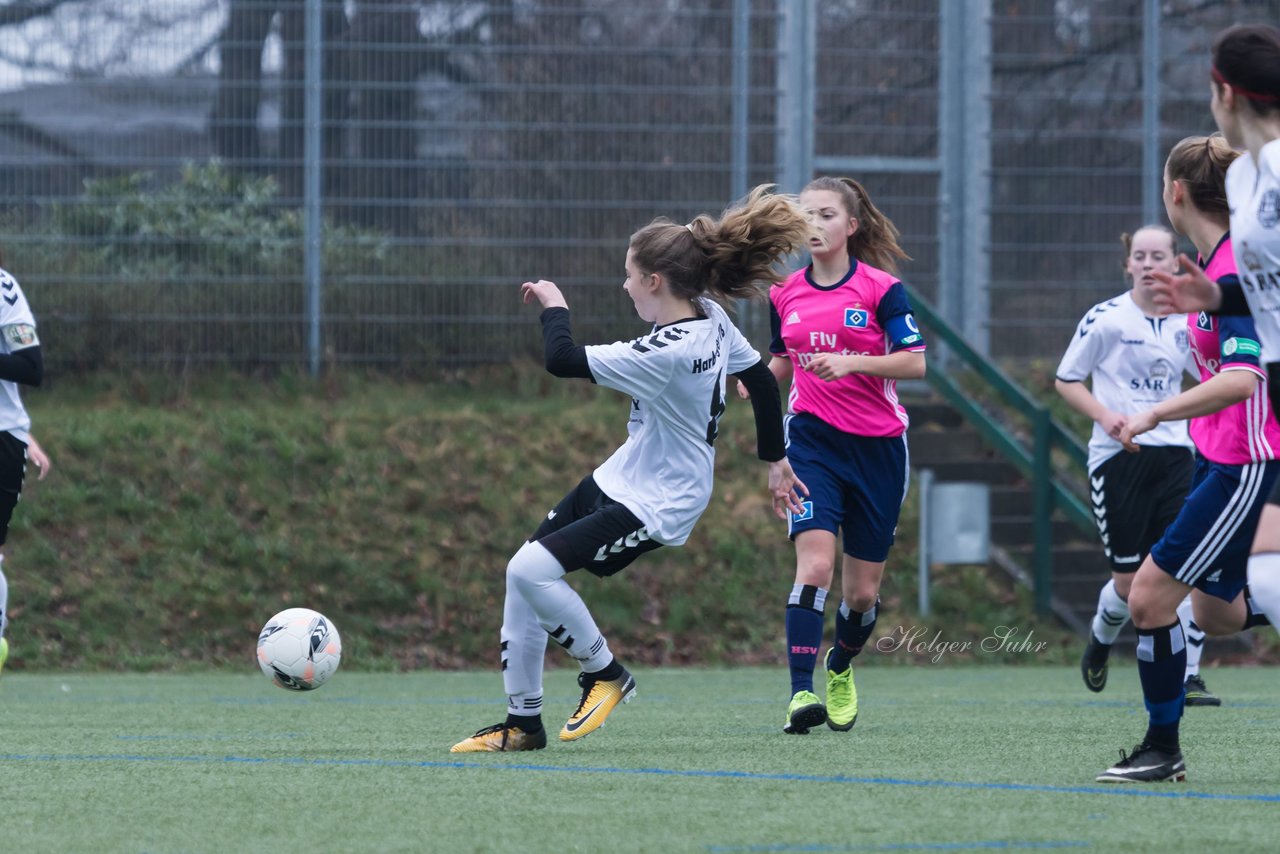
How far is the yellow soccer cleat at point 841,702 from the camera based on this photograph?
6727mm

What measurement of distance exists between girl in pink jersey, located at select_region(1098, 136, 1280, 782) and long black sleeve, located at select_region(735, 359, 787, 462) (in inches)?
66.7

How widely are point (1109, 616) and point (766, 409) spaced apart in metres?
2.69

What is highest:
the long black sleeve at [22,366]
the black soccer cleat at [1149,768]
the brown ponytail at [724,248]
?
the brown ponytail at [724,248]

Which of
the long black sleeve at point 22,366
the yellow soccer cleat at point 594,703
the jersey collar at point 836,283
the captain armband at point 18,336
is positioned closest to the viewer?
the yellow soccer cleat at point 594,703

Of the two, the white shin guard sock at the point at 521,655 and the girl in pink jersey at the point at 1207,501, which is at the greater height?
the girl in pink jersey at the point at 1207,501

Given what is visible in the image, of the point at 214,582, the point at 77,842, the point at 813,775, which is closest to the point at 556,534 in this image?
the point at 813,775

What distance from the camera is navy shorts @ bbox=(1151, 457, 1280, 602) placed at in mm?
4660

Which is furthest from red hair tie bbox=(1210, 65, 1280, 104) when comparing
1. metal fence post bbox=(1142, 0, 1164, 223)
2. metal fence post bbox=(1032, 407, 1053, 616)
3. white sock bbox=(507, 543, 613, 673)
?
metal fence post bbox=(1142, 0, 1164, 223)

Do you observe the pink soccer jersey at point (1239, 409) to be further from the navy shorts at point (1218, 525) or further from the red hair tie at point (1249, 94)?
the red hair tie at point (1249, 94)

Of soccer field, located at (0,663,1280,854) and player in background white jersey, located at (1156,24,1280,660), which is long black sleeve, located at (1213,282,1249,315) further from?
soccer field, located at (0,663,1280,854)

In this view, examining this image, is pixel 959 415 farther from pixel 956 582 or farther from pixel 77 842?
pixel 77 842

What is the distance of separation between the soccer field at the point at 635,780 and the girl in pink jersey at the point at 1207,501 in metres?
0.21

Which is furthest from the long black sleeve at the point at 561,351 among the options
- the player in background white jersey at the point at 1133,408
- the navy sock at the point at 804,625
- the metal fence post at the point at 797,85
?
the metal fence post at the point at 797,85

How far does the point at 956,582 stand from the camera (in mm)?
12523
